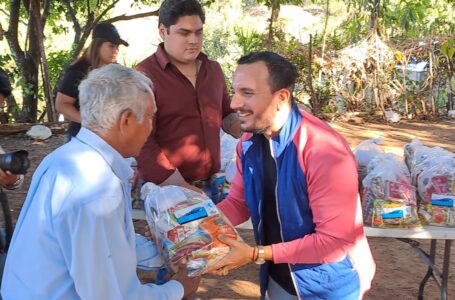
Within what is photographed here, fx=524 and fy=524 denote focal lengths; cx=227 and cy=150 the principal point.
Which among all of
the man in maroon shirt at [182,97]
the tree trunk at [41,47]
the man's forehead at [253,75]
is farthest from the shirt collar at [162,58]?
the tree trunk at [41,47]

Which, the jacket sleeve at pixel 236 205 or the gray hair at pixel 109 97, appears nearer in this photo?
the gray hair at pixel 109 97

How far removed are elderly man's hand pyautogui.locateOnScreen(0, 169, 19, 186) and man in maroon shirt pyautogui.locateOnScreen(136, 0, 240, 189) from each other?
0.60 m

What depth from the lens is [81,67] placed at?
3957mm

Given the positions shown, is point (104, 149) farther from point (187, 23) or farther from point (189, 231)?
point (187, 23)

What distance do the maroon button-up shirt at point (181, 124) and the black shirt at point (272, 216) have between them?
0.66 meters

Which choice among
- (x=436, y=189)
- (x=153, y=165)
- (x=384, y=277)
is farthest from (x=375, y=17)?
(x=153, y=165)

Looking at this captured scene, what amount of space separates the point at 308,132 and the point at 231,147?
4.71ft

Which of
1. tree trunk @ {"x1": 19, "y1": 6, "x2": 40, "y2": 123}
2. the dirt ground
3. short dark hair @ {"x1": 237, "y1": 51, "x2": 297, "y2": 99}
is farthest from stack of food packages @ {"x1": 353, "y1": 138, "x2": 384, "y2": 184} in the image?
tree trunk @ {"x1": 19, "y1": 6, "x2": 40, "y2": 123}

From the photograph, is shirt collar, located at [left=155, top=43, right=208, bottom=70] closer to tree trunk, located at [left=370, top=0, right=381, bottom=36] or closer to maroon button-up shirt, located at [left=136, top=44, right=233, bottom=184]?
maroon button-up shirt, located at [left=136, top=44, right=233, bottom=184]

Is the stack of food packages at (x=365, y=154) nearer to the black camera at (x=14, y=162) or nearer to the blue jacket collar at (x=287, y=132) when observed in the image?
the blue jacket collar at (x=287, y=132)

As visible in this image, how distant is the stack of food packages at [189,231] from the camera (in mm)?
1845

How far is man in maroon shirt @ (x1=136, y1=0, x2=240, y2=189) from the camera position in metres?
2.75

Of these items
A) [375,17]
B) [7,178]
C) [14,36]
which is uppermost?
[375,17]

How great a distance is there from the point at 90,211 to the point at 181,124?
4.82 ft
